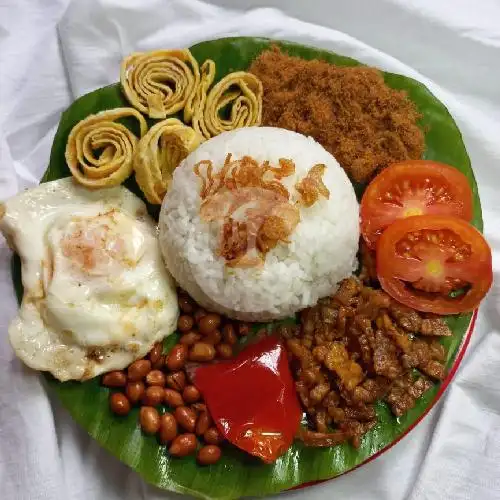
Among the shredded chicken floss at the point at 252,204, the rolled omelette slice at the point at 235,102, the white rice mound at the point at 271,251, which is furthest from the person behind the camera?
the rolled omelette slice at the point at 235,102

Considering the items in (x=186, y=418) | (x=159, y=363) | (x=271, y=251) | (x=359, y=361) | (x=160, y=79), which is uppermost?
(x=160, y=79)

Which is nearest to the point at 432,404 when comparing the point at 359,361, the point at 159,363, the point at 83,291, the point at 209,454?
the point at 359,361

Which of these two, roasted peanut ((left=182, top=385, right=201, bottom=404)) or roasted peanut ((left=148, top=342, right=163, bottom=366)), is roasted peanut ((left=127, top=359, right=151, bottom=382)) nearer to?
roasted peanut ((left=148, top=342, right=163, bottom=366))

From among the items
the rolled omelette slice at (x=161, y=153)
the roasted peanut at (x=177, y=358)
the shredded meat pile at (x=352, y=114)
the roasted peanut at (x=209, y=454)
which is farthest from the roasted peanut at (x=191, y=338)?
the shredded meat pile at (x=352, y=114)

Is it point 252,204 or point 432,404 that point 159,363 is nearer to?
point 252,204

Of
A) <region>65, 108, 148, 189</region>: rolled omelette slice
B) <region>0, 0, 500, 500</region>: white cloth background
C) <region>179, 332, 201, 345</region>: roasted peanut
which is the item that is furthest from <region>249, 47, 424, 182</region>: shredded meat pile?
<region>179, 332, 201, 345</region>: roasted peanut

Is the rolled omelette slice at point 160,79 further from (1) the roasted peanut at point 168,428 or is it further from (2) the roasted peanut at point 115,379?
(1) the roasted peanut at point 168,428

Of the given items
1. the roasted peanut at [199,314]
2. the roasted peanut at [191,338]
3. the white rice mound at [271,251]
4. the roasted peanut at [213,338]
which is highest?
the white rice mound at [271,251]
